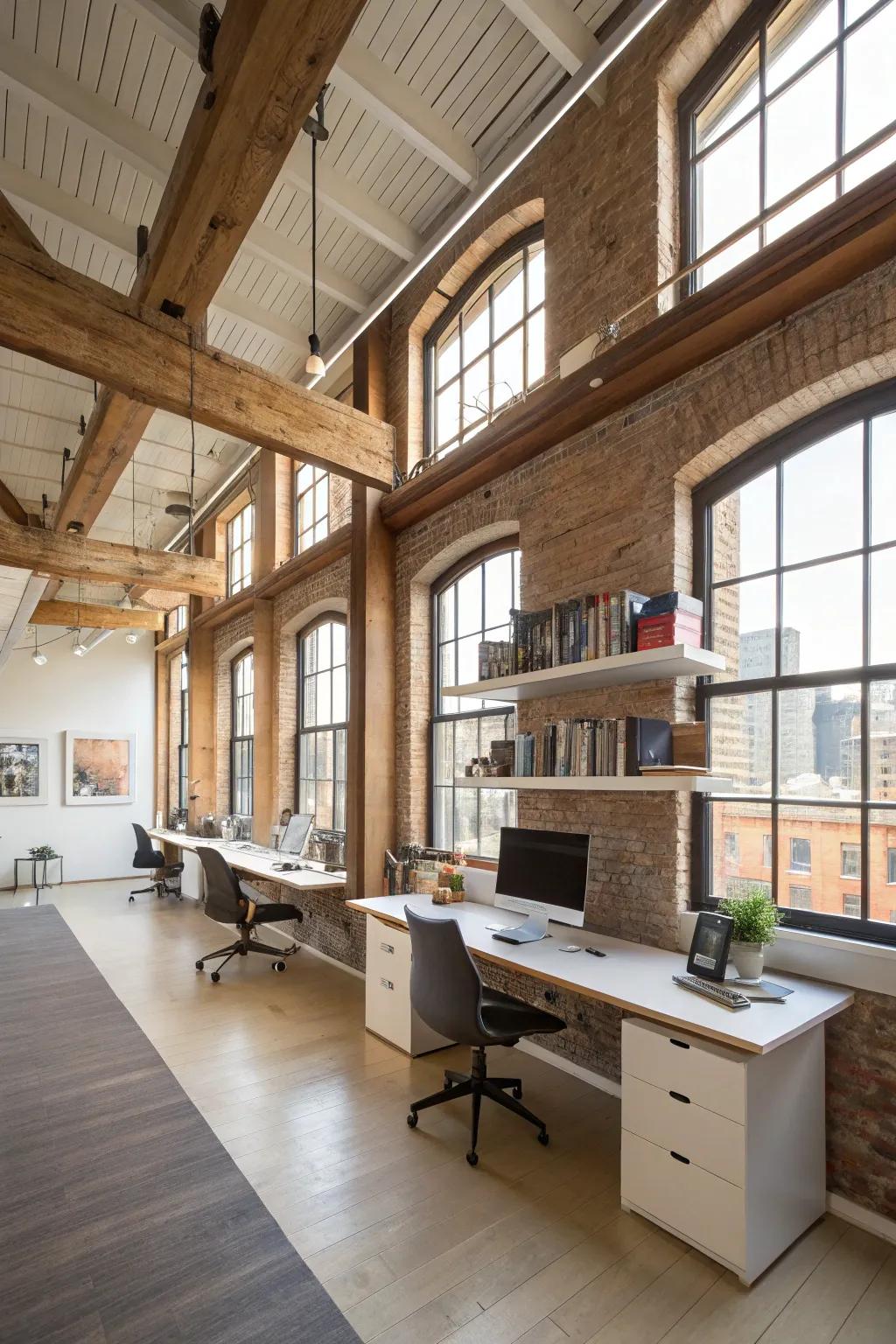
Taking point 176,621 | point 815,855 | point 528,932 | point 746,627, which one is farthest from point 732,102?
point 176,621

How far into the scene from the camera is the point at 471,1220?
2.56 meters

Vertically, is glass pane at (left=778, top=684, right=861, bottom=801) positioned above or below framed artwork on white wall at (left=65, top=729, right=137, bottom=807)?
above

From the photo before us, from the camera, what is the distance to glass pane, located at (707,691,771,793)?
3.06 m

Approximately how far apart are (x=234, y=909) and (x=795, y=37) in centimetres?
624

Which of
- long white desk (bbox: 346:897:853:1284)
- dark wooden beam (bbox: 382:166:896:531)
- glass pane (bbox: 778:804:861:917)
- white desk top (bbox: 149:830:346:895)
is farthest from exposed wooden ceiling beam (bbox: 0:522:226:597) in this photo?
glass pane (bbox: 778:804:861:917)

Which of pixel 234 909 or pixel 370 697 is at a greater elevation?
pixel 370 697

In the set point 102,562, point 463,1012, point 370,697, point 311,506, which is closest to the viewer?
point 463,1012

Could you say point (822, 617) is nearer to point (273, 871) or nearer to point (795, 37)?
point (795, 37)

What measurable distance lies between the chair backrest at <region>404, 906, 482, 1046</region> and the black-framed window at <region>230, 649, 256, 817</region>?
5.76 meters

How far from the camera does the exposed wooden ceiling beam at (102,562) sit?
19.9 ft

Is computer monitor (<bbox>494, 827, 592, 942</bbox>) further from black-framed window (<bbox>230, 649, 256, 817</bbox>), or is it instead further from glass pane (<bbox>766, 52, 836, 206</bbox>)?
black-framed window (<bbox>230, 649, 256, 817</bbox>)

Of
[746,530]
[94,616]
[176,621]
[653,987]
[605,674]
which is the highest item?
[176,621]

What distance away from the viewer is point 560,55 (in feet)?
10.8

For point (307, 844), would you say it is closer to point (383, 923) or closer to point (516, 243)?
point (383, 923)
